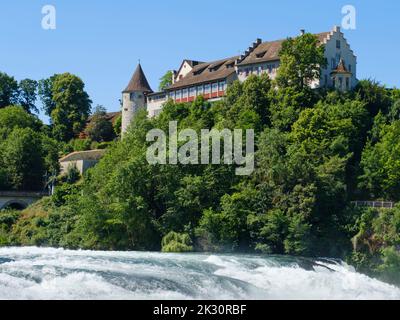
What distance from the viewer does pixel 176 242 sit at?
64.6 meters

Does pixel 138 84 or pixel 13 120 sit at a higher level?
pixel 138 84

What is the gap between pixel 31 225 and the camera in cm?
8312

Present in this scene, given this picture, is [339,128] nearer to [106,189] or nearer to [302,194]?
[302,194]

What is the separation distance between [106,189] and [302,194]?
17044mm

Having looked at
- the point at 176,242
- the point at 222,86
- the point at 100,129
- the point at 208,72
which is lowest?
the point at 176,242

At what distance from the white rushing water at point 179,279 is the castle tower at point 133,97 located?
167ft

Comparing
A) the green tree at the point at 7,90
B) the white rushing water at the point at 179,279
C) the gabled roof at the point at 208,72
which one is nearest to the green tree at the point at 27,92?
the green tree at the point at 7,90

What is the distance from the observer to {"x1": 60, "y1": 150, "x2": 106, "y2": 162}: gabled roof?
322ft

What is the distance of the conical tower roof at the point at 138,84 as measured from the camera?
105 meters

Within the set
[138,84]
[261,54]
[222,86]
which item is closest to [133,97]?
[138,84]

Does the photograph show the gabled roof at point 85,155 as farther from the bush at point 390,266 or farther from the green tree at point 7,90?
the bush at point 390,266

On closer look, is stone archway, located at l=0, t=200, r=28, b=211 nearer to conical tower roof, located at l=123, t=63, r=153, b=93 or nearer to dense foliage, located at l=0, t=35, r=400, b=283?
dense foliage, located at l=0, t=35, r=400, b=283

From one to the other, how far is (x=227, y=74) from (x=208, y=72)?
610 cm

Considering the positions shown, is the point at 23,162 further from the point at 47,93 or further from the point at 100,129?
the point at 47,93
